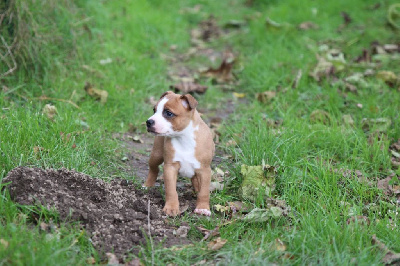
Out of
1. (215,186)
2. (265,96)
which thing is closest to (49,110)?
(215,186)

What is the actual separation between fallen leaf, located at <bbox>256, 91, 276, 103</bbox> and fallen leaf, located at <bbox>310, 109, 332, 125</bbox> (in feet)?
2.29

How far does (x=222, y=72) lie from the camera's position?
7.17m

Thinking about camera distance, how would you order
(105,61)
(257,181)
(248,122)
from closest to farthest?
(257,181)
(248,122)
(105,61)

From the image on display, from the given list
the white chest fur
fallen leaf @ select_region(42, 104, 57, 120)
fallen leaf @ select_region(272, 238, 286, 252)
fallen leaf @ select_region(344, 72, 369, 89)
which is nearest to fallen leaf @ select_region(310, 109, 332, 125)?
fallen leaf @ select_region(344, 72, 369, 89)

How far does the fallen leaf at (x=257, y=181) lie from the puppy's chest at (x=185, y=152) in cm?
45

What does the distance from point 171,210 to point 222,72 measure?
12.2 ft

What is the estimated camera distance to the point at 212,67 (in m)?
7.61

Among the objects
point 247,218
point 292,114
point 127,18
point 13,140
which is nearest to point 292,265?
point 247,218

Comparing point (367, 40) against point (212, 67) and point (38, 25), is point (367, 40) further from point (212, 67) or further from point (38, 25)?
point (38, 25)

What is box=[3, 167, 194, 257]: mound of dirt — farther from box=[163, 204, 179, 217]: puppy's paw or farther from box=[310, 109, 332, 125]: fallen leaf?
box=[310, 109, 332, 125]: fallen leaf

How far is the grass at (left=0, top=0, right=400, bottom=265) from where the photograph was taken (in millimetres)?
3180

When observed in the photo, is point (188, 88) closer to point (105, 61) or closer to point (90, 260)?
point (105, 61)

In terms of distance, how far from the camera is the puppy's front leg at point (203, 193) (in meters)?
3.83

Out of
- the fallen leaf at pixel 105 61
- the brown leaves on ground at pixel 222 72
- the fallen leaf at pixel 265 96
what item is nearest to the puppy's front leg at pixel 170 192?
the fallen leaf at pixel 265 96
